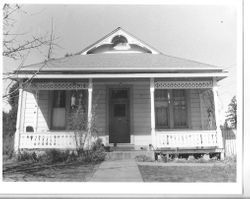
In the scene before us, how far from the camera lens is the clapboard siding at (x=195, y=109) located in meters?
13.4

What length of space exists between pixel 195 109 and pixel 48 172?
7.09m

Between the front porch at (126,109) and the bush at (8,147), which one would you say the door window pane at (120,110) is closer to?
the front porch at (126,109)

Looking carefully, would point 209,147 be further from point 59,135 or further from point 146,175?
point 59,135

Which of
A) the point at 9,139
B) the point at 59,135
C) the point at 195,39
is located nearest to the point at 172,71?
the point at 195,39

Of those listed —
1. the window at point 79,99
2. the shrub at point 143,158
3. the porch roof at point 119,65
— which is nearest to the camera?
the shrub at point 143,158

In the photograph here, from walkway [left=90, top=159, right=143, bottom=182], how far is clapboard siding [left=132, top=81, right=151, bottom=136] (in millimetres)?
2803

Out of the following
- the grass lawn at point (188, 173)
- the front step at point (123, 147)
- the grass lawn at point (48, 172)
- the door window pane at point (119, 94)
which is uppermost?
the door window pane at point (119, 94)

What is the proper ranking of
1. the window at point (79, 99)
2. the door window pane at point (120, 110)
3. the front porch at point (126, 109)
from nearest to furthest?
the front porch at point (126, 109) → the window at point (79, 99) → the door window pane at point (120, 110)

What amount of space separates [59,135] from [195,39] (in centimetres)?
621

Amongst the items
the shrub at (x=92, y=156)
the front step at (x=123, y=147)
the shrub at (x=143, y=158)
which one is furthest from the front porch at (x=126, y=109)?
the shrub at (x=143, y=158)

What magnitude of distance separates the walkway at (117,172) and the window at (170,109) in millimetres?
3380

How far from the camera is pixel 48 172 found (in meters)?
9.06

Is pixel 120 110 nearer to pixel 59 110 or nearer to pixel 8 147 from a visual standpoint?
pixel 59 110

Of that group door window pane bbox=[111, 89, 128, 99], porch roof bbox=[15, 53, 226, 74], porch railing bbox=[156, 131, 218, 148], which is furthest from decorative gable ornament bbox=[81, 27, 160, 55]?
porch railing bbox=[156, 131, 218, 148]
